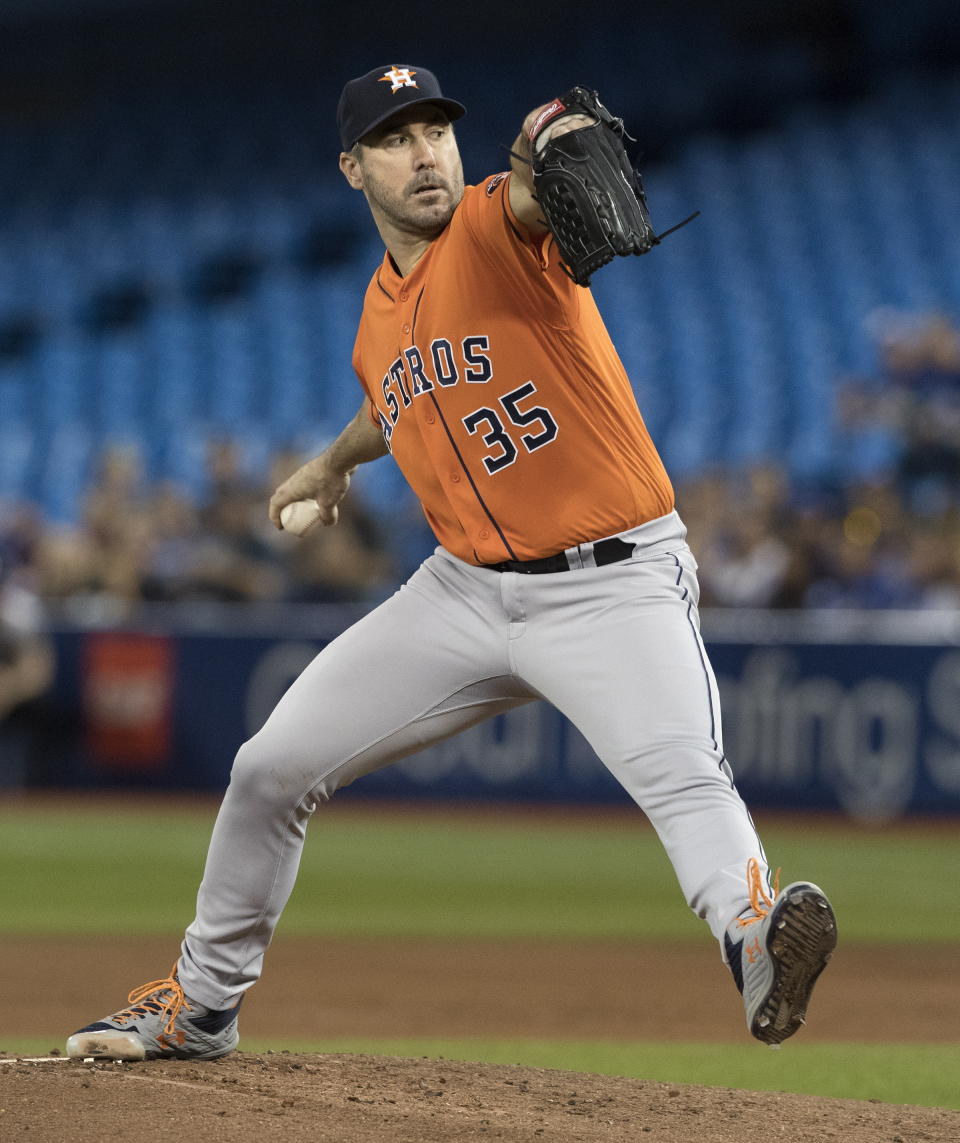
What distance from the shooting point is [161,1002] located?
405cm

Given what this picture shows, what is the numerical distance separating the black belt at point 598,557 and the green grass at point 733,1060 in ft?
5.92

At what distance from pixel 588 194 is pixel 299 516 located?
1.48 m

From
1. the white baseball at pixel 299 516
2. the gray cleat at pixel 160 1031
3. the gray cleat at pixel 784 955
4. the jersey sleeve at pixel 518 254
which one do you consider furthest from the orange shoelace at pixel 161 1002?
the jersey sleeve at pixel 518 254

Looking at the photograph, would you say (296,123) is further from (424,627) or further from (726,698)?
(424,627)

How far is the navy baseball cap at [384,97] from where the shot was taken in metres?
3.64

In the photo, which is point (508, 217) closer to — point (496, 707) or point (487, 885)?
point (496, 707)

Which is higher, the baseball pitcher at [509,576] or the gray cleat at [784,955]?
the baseball pitcher at [509,576]

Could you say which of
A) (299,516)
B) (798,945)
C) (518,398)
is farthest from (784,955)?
(299,516)

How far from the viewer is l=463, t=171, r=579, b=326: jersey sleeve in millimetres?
3463

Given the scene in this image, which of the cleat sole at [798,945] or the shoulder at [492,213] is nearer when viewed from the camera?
the cleat sole at [798,945]

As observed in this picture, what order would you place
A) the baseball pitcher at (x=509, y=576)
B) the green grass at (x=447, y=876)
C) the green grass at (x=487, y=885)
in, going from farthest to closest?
1. the green grass at (x=447, y=876)
2. the green grass at (x=487, y=885)
3. the baseball pitcher at (x=509, y=576)

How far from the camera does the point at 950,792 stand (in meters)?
10.7

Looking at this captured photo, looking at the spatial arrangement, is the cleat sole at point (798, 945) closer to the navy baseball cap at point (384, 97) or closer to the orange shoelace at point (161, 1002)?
the orange shoelace at point (161, 1002)

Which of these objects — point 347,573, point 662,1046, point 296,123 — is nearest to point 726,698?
point 347,573
